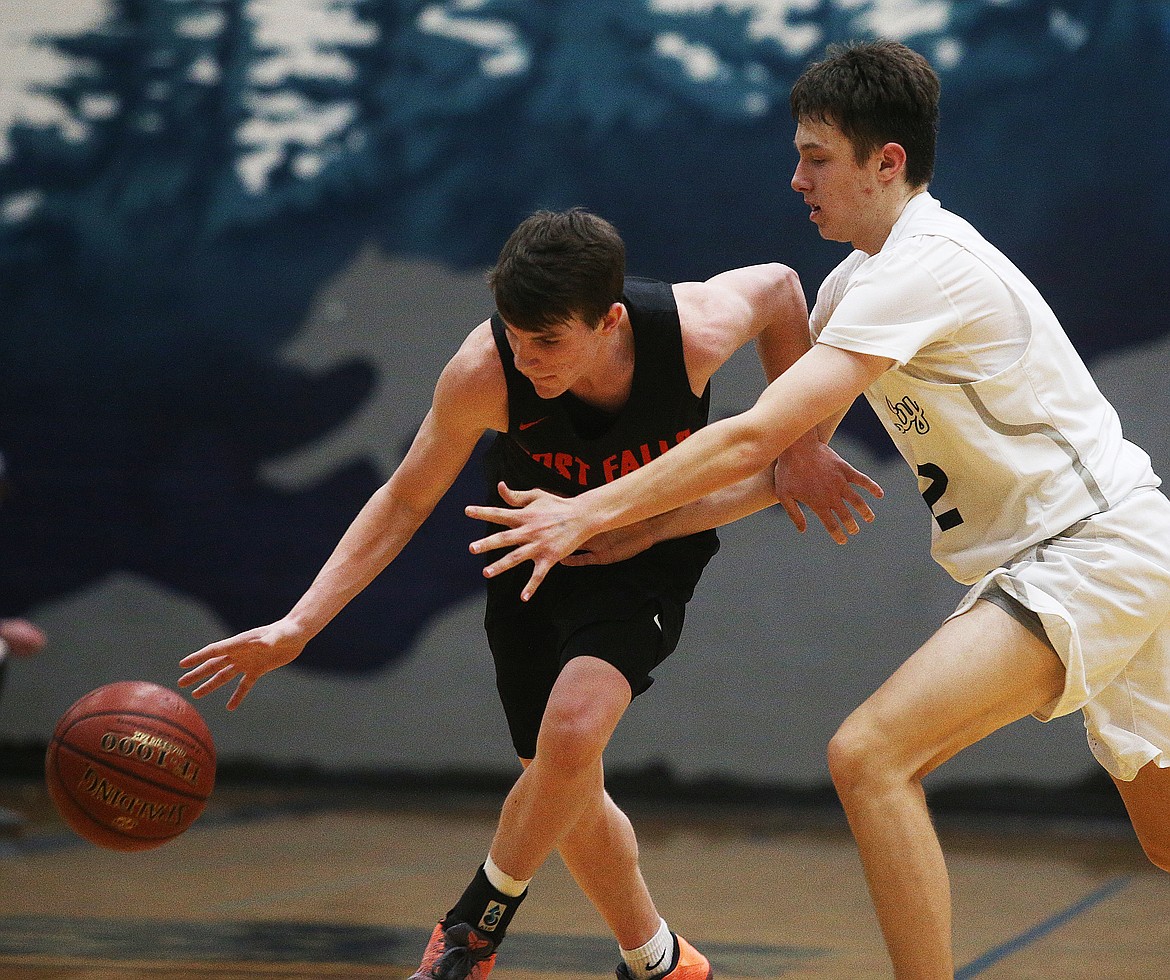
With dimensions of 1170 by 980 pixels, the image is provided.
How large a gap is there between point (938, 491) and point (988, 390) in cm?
22

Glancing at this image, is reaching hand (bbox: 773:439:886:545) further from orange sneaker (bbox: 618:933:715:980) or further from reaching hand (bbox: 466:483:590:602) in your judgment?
orange sneaker (bbox: 618:933:715:980)

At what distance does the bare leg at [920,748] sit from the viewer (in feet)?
7.25

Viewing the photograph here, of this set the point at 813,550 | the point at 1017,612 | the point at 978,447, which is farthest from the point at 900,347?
the point at 813,550

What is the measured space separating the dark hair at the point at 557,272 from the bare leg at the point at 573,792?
28.1 inches

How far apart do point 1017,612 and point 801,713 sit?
4.13 meters

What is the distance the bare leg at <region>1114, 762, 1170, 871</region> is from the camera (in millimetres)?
2586

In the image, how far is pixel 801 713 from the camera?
21.0 ft

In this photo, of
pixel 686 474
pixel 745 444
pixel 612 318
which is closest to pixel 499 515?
pixel 686 474

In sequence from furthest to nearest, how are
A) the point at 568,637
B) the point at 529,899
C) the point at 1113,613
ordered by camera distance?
the point at 529,899 < the point at 568,637 < the point at 1113,613

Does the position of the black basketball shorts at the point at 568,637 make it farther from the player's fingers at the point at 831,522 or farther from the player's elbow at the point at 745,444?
the player's elbow at the point at 745,444

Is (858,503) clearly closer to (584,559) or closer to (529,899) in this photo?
(584,559)

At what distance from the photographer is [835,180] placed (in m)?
2.63

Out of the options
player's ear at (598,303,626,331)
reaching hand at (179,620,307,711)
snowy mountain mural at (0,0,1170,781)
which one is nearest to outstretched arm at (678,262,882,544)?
player's ear at (598,303,626,331)

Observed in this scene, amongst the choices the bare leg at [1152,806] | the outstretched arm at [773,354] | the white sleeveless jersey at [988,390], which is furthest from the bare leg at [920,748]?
the outstretched arm at [773,354]
